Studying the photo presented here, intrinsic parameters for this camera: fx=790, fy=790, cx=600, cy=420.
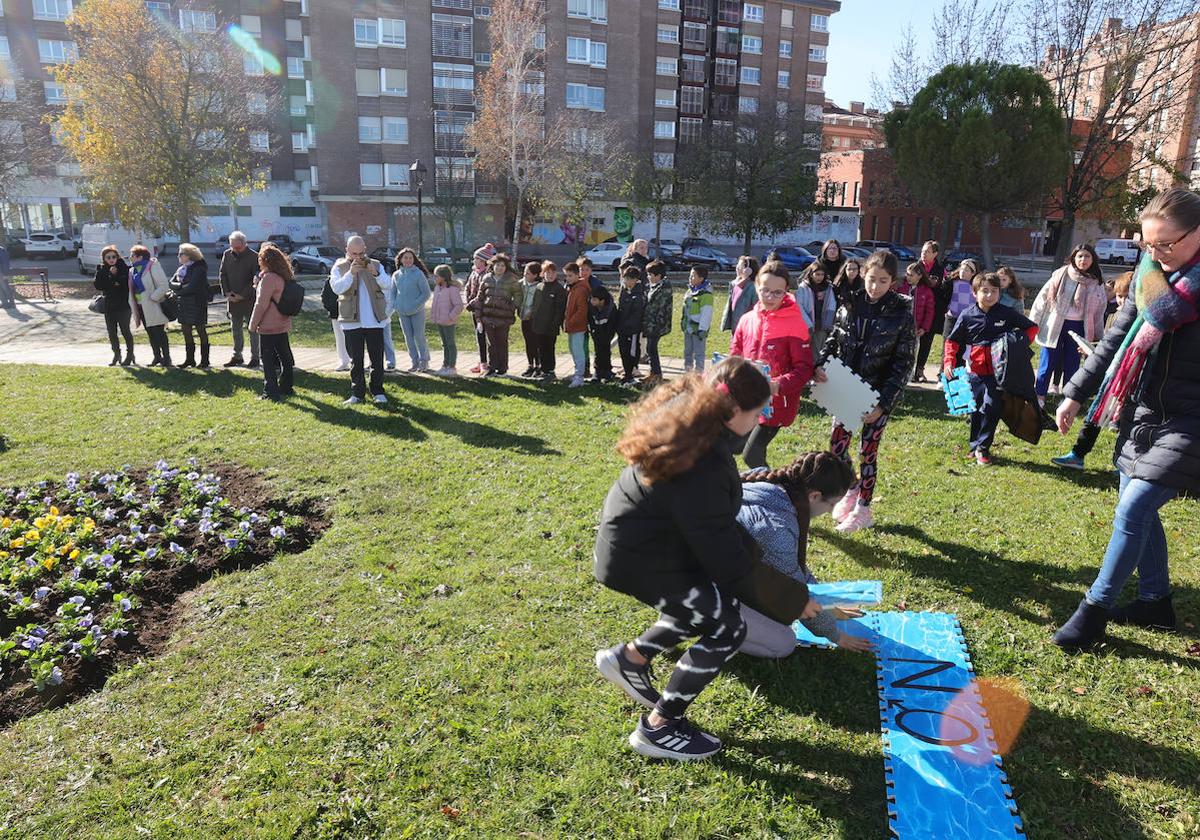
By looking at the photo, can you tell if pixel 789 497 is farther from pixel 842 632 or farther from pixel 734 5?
pixel 734 5

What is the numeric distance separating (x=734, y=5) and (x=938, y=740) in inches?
2612

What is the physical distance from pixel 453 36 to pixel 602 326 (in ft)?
159

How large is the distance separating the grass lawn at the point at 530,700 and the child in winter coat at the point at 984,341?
0.89 m

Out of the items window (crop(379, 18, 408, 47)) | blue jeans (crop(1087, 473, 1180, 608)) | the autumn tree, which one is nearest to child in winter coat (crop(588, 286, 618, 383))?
blue jeans (crop(1087, 473, 1180, 608))

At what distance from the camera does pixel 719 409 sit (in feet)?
9.27

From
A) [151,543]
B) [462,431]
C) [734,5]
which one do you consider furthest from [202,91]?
[734,5]

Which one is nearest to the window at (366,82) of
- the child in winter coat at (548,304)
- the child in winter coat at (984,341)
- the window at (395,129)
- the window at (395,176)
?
the window at (395,129)

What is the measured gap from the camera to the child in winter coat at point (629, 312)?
35.3 feet

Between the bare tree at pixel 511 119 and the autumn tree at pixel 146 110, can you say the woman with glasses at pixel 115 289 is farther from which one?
the bare tree at pixel 511 119

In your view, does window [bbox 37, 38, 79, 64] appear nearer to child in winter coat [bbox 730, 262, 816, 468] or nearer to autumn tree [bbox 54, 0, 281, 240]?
autumn tree [bbox 54, 0, 281, 240]

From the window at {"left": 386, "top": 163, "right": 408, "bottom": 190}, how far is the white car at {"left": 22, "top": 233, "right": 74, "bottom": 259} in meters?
18.7

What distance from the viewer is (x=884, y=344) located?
5.41m

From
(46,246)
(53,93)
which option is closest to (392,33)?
(46,246)

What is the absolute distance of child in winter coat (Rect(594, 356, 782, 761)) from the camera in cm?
280
